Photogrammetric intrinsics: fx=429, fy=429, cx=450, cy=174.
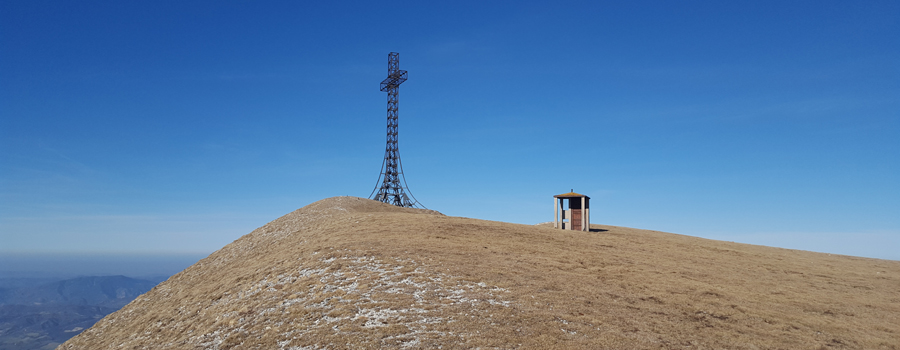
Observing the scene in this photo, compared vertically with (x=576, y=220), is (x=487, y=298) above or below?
below

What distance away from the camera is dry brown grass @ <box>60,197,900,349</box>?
37.3 feet

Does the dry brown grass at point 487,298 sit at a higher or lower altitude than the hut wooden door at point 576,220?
lower

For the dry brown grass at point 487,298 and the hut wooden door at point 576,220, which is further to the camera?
the hut wooden door at point 576,220

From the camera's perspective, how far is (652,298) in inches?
631

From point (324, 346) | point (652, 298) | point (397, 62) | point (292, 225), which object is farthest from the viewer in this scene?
point (397, 62)

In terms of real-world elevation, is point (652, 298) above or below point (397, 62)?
below

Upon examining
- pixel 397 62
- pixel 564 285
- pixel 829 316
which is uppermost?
pixel 397 62

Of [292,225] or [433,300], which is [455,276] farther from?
[292,225]

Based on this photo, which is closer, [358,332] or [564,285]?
[358,332]

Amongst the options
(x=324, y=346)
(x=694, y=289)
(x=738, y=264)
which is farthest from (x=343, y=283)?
(x=738, y=264)

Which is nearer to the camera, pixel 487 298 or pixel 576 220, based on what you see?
pixel 487 298

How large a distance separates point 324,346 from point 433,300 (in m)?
3.87

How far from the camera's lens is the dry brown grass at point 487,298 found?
11359 mm

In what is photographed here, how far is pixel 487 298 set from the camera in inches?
531
